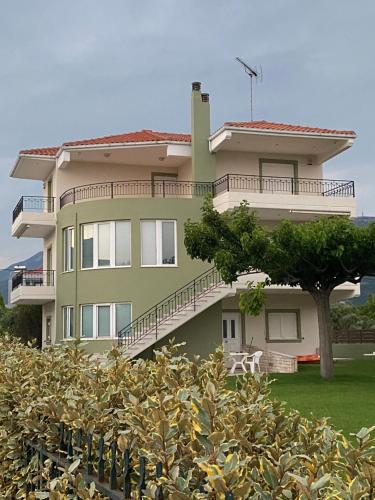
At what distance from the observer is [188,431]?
9.73ft

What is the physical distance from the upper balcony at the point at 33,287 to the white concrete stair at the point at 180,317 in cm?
676

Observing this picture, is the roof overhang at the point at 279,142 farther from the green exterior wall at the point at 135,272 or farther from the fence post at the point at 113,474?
the fence post at the point at 113,474

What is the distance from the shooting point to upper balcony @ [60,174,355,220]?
28.9 meters

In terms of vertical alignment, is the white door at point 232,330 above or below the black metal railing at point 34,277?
below

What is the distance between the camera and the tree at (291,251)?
20672 mm

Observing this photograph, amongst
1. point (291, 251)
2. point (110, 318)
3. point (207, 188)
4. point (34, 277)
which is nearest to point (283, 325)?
point (207, 188)

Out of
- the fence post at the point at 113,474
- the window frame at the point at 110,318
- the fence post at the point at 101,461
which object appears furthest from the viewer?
the window frame at the point at 110,318

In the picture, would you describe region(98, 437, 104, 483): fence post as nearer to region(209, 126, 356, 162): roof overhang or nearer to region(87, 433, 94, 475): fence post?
region(87, 433, 94, 475): fence post

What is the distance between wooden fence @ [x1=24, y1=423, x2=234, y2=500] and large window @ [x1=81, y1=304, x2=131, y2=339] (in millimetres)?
23727

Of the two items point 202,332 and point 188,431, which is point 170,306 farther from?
point 188,431

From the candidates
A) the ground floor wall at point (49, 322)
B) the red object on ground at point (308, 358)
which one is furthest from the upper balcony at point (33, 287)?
the red object on ground at point (308, 358)

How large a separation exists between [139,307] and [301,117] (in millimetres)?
15336

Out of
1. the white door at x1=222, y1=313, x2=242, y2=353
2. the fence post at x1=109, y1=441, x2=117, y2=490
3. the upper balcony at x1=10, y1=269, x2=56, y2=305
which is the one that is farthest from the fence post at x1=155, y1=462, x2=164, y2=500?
the upper balcony at x1=10, y1=269, x2=56, y2=305

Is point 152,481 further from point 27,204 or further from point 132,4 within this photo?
point 27,204
